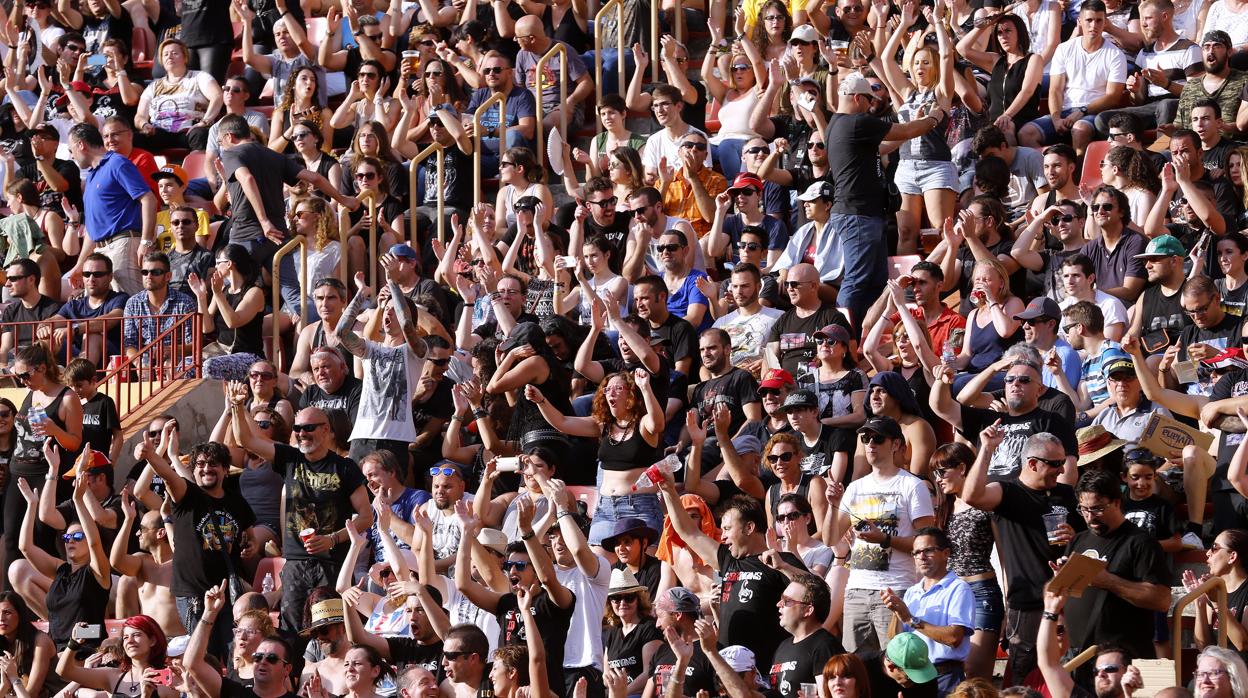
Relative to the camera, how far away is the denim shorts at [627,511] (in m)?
12.4

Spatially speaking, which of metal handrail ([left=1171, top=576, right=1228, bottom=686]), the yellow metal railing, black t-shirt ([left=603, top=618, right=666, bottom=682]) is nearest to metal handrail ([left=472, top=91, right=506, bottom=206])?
the yellow metal railing

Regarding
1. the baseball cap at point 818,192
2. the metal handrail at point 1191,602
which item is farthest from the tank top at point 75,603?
the metal handrail at point 1191,602

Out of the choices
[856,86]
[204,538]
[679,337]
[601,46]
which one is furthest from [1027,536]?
[601,46]

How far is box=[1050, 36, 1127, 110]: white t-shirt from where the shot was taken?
1515cm

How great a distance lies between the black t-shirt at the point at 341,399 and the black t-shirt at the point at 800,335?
245 cm

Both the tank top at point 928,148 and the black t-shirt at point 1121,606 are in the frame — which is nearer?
the black t-shirt at point 1121,606

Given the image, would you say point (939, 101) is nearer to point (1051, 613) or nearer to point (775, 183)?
point (775, 183)

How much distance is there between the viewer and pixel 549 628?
11.5m

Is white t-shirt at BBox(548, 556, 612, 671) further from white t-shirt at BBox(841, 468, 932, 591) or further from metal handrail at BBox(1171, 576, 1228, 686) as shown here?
metal handrail at BBox(1171, 576, 1228, 686)

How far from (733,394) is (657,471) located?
152cm

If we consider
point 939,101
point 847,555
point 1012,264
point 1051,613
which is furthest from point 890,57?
point 1051,613

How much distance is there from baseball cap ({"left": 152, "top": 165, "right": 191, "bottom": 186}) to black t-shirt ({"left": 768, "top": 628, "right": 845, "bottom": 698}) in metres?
7.44

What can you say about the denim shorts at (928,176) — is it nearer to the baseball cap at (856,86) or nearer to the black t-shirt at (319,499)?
the baseball cap at (856,86)

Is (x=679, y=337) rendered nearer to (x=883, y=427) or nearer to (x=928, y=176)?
(x=928, y=176)
